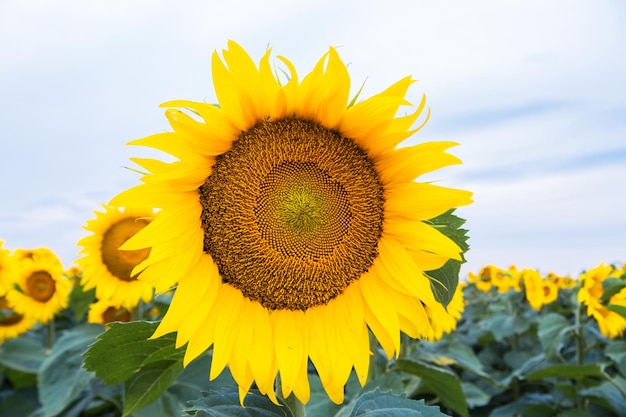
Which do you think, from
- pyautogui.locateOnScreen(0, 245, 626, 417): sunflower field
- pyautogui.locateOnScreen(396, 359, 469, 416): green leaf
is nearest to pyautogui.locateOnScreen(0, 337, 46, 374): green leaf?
pyautogui.locateOnScreen(0, 245, 626, 417): sunflower field

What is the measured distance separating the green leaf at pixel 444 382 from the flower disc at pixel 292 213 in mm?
1539

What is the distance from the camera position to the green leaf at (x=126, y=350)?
6.31 feet

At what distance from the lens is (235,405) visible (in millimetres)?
1820

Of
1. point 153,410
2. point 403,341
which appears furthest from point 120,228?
point 403,341

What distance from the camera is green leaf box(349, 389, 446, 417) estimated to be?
6.15ft

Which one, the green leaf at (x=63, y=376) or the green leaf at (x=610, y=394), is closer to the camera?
the green leaf at (x=63, y=376)

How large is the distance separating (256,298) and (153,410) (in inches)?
79.5

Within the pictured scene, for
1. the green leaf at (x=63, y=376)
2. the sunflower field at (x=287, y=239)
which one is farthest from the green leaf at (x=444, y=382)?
the green leaf at (x=63, y=376)

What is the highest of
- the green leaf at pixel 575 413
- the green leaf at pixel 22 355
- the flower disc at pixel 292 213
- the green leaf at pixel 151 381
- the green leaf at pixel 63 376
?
the flower disc at pixel 292 213

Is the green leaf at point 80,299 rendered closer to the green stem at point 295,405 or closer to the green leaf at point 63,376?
the green leaf at point 63,376

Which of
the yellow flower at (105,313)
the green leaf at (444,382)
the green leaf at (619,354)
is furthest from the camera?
the green leaf at (619,354)

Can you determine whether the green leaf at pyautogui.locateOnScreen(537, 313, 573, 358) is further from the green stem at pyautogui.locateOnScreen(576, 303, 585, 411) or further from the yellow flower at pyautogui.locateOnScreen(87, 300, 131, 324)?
the yellow flower at pyautogui.locateOnScreen(87, 300, 131, 324)

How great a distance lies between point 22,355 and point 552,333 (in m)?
4.47

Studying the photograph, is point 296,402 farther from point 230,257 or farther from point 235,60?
point 235,60
